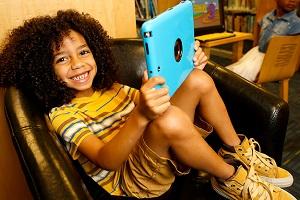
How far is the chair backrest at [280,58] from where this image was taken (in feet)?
5.32

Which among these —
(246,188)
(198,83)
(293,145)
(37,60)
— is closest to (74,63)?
(37,60)

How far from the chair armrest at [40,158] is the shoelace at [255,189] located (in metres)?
0.48

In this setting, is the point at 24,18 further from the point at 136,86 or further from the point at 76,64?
the point at 136,86

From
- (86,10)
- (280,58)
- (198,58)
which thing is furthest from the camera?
(280,58)

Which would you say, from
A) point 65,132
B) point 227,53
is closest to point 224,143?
point 65,132

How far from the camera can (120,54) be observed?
1.22 meters

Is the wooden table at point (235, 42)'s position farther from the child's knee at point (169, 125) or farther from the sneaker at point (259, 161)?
the child's knee at point (169, 125)

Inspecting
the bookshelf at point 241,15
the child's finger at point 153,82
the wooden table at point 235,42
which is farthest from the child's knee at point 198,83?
the bookshelf at point 241,15

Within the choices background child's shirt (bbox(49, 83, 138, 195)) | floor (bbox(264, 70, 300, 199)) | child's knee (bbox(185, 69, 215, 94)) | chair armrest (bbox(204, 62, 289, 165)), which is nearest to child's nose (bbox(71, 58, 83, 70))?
background child's shirt (bbox(49, 83, 138, 195))

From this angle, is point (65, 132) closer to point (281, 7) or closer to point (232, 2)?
point (281, 7)

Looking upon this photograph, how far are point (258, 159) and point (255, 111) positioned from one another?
155mm

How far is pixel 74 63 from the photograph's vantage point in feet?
3.01

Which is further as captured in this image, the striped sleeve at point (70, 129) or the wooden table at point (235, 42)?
the wooden table at point (235, 42)

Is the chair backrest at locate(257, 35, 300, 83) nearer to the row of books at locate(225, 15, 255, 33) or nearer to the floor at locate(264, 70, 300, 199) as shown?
the floor at locate(264, 70, 300, 199)
